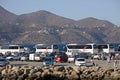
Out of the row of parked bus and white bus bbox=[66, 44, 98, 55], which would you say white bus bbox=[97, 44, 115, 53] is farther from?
white bus bbox=[66, 44, 98, 55]

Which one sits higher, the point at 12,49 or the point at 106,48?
the point at 12,49

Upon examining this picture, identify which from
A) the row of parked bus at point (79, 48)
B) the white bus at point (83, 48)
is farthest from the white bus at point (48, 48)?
the white bus at point (83, 48)

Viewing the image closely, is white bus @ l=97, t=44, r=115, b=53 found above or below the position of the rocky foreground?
above

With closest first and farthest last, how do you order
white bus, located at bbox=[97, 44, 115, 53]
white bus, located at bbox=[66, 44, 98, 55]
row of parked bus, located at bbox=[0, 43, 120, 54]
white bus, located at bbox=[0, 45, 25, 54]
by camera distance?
white bus, located at bbox=[97, 44, 115, 53] → row of parked bus, located at bbox=[0, 43, 120, 54] → white bus, located at bbox=[66, 44, 98, 55] → white bus, located at bbox=[0, 45, 25, 54]

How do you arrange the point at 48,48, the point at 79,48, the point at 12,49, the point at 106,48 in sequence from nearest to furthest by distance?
the point at 106,48 < the point at 79,48 < the point at 48,48 < the point at 12,49

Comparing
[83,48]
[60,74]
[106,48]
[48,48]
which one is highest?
[48,48]

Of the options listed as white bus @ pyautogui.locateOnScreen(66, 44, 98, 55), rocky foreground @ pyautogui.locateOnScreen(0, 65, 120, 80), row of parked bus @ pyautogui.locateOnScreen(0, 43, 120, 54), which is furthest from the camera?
white bus @ pyautogui.locateOnScreen(66, 44, 98, 55)

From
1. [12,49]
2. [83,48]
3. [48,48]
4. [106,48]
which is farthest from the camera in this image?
[12,49]

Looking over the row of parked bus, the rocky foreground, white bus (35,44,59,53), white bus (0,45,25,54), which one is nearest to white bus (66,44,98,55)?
the row of parked bus

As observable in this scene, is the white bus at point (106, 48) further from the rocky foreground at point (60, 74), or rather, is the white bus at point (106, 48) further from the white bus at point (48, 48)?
the rocky foreground at point (60, 74)

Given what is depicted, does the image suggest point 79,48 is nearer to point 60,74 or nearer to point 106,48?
point 106,48

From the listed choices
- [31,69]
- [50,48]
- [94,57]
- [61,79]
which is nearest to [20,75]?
[31,69]

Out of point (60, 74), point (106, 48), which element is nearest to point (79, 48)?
point (106, 48)

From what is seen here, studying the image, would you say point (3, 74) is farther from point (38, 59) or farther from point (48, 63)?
point (38, 59)
